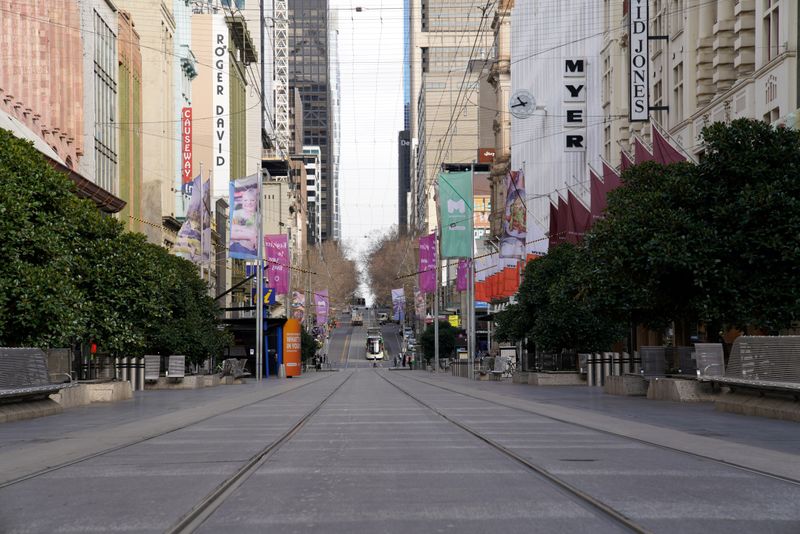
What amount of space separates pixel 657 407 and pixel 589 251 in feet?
24.0

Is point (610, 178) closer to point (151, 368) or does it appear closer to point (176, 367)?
point (176, 367)

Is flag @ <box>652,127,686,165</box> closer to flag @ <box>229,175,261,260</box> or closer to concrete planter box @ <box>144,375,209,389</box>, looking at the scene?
concrete planter box @ <box>144,375,209,389</box>

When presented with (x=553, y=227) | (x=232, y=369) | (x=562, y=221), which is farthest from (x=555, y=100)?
(x=232, y=369)

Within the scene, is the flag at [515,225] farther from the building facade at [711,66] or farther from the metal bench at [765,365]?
the metal bench at [765,365]

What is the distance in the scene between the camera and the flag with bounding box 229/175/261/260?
59.5 metres

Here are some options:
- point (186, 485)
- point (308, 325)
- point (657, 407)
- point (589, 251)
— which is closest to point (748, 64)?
point (589, 251)

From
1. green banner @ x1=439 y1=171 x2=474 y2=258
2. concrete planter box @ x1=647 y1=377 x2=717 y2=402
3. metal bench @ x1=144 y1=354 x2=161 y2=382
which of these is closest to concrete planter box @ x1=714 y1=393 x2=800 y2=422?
concrete planter box @ x1=647 y1=377 x2=717 y2=402

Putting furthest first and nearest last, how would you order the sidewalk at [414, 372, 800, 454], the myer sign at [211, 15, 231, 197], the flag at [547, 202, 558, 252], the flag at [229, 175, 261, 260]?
the myer sign at [211, 15, 231, 197] < the flag at [229, 175, 261, 260] < the flag at [547, 202, 558, 252] < the sidewalk at [414, 372, 800, 454]

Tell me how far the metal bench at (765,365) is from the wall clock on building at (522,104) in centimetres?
5185

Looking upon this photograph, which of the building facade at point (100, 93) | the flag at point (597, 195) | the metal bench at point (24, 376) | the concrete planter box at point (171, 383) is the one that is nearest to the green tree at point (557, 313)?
the flag at point (597, 195)

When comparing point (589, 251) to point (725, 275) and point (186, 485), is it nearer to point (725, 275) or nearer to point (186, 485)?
point (725, 275)

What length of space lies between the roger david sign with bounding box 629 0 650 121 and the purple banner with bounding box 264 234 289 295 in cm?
3895

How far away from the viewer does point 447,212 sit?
6109cm

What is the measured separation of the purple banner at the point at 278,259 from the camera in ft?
268
